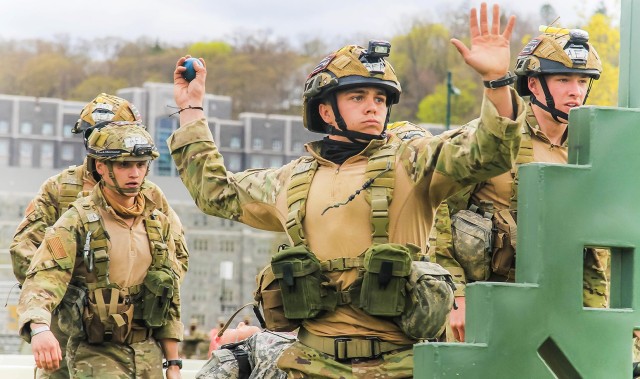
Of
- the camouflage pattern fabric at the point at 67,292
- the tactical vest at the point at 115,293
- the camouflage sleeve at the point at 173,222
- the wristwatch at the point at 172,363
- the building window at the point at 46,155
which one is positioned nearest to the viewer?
the camouflage pattern fabric at the point at 67,292

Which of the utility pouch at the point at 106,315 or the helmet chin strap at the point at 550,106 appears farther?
the utility pouch at the point at 106,315

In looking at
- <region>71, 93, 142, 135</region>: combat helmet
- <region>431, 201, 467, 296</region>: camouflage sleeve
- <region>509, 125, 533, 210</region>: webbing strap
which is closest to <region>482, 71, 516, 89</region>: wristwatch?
<region>509, 125, 533, 210</region>: webbing strap

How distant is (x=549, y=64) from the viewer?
977 centimetres

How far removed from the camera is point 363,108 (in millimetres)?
8281

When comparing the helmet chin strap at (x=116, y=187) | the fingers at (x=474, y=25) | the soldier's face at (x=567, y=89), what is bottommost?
the helmet chin strap at (x=116, y=187)

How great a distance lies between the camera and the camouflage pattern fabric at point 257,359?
29.4 ft

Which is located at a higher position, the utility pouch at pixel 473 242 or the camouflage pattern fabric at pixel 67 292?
the utility pouch at pixel 473 242

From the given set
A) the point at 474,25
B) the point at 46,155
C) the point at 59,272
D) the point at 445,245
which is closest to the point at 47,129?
the point at 46,155

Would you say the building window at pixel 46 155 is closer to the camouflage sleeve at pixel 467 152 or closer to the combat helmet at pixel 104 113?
the combat helmet at pixel 104 113

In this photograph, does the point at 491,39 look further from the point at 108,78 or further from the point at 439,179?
the point at 108,78

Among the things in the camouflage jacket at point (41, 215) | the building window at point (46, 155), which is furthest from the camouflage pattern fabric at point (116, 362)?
the building window at point (46, 155)

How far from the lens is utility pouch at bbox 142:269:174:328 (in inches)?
432

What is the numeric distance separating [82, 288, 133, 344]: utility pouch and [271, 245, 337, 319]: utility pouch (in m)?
2.99

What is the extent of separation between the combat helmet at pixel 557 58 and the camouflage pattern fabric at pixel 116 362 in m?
2.97
